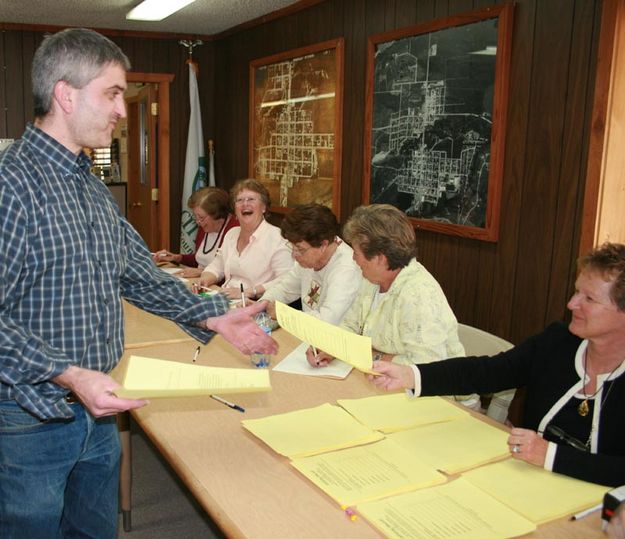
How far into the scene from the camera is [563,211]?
301cm

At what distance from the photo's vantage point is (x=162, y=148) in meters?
6.50

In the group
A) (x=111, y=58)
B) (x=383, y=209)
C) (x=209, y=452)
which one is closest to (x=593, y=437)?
(x=209, y=452)

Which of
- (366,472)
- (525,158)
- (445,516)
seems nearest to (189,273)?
(525,158)

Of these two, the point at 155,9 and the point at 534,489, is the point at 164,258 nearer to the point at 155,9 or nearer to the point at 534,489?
the point at 155,9

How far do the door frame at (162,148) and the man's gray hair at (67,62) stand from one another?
16.4 ft

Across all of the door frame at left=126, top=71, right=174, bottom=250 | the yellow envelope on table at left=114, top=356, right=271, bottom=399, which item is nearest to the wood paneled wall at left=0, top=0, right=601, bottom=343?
the yellow envelope on table at left=114, top=356, right=271, bottom=399

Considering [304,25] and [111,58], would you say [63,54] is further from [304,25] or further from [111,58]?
[304,25]

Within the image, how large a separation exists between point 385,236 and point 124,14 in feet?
13.0

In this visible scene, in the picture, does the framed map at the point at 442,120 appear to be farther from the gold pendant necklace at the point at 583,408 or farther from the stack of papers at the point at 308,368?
the gold pendant necklace at the point at 583,408

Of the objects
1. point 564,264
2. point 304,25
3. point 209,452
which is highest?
point 304,25

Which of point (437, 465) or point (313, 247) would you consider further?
point (313, 247)

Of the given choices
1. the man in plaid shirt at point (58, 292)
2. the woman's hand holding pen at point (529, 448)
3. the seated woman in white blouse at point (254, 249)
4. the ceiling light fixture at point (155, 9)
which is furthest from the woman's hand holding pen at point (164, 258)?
the woman's hand holding pen at point (529, 448)

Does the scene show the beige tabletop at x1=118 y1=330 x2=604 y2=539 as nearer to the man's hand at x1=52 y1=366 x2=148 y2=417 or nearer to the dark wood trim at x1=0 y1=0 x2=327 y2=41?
the man's hand at x1=52 y1=366 x2=148 y2=417

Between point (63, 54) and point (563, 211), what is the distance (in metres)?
2.31
